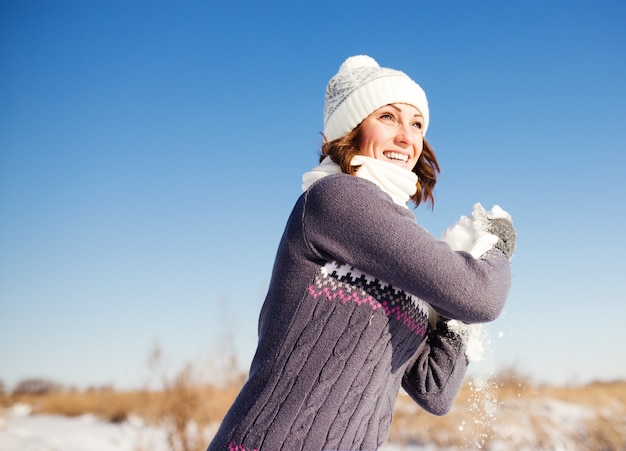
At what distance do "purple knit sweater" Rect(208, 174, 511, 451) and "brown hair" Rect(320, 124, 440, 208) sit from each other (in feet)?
0.60

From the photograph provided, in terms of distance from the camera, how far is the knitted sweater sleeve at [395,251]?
3.71 ft

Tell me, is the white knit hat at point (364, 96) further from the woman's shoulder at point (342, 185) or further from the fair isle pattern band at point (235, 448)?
the fair isle pattern band at point (235, 448)

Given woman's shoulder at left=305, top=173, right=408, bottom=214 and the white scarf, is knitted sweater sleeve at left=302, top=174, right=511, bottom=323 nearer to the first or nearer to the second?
woman's shoulder at left=305, top=173, right=408, bottom=214

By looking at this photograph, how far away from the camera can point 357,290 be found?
1189 millimetres

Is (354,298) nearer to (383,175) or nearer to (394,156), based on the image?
(383,175)

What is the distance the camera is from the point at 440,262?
1.13 metres

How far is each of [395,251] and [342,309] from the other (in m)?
0.16

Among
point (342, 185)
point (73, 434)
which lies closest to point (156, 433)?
point (73, 434)

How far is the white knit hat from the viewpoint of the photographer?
1.53 m

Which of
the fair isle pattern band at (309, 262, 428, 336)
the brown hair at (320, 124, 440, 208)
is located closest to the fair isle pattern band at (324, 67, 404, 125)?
the brown hair at (320, 124, 440, 208)

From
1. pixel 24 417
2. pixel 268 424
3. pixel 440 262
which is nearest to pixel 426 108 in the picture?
A: pixel 440 262

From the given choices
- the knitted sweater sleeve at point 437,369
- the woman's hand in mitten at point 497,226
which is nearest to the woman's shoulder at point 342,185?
the woman's hand in mitten at point 497,226

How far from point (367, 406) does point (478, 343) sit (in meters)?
0.39

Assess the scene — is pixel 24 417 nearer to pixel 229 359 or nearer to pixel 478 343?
pixel 229 359
